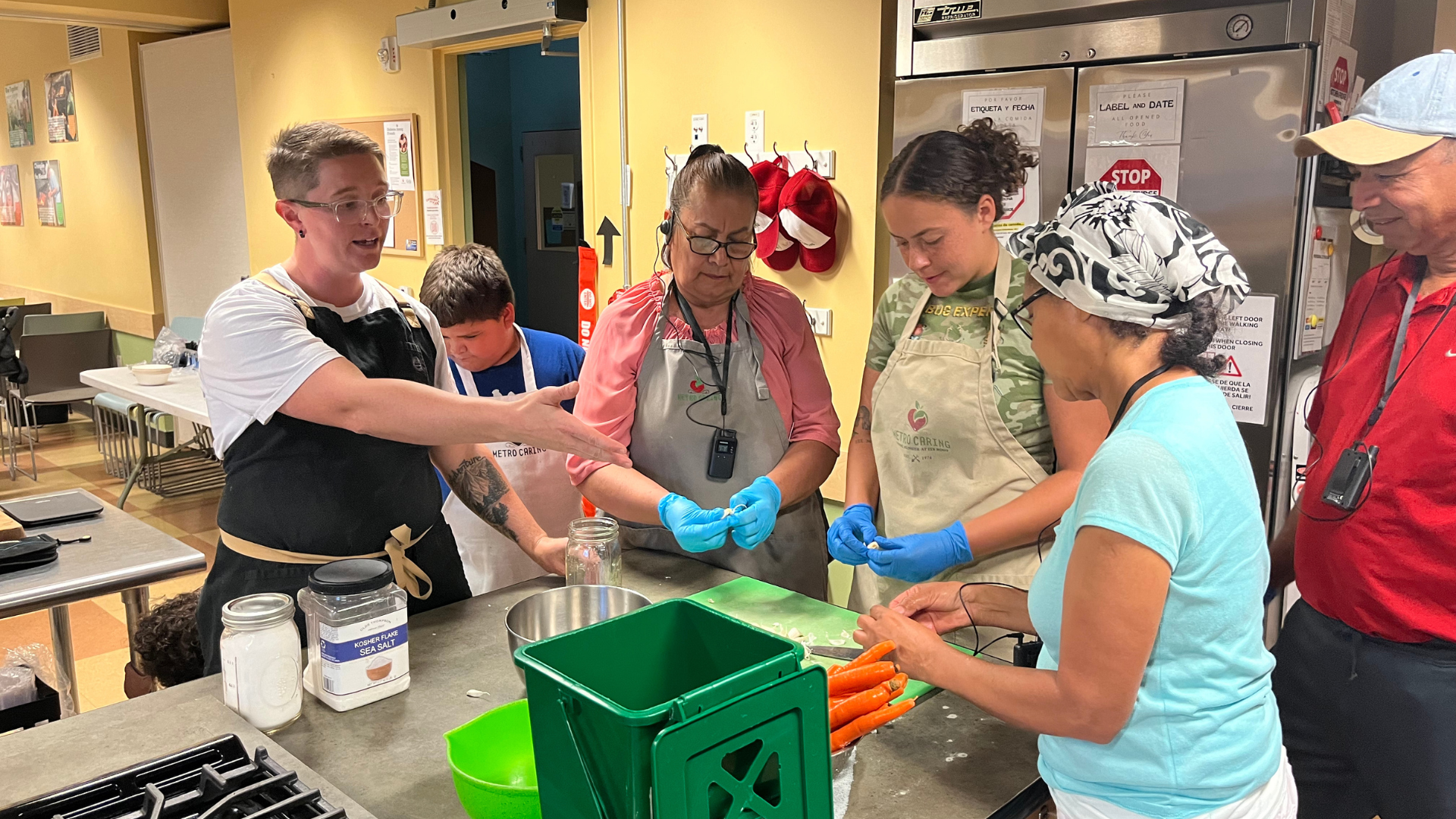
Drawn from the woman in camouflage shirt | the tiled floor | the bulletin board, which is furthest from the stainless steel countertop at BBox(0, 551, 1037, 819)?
the bulletin board

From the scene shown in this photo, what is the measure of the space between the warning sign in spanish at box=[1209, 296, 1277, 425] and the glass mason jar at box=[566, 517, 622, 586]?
145 centimetres

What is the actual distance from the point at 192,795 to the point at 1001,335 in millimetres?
1487

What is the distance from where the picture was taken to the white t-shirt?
5.36 feet

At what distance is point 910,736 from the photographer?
1.33 m

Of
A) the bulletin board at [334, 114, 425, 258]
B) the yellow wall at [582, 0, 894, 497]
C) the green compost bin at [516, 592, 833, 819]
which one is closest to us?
the green compost bin at [516, 592, 833, 819]

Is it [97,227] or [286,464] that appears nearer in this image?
[286,464]

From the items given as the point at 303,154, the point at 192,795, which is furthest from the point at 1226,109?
the point at 192,795

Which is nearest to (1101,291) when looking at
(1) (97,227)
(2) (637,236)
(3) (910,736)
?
(3) (910,736)

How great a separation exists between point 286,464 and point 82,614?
346 cm

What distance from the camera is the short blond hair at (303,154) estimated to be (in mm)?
1765

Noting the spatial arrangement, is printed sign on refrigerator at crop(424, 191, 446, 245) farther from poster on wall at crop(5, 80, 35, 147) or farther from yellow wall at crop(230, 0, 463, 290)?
poster on wall at crop(5, 80, 35, 147)

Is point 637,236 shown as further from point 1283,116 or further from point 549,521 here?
point 1283,116

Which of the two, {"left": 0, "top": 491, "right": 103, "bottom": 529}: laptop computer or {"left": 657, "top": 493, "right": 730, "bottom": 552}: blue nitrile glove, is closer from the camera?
{"left": 657, "top": 493, "right": 730, "bottom": 552}: blue nitrile glove

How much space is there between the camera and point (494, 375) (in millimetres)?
2576
